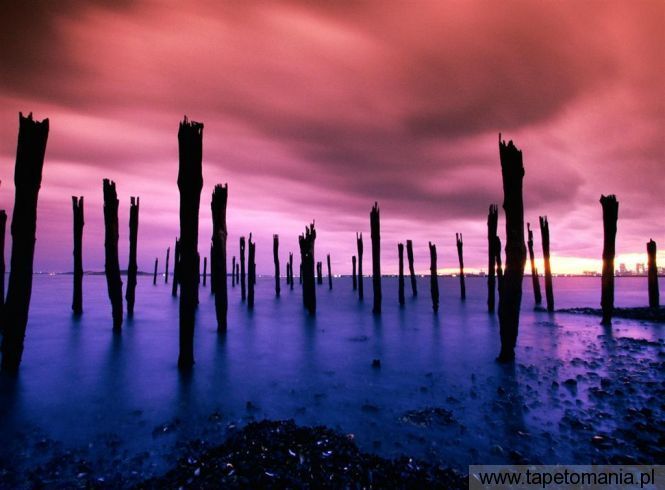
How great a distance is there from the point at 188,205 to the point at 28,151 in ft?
10.3

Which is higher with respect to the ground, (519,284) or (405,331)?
(519,284)

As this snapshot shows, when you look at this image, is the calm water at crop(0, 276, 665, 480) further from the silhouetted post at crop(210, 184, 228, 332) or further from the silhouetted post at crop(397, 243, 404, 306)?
the silhouetted post at crop(397, 243, 404, 306)

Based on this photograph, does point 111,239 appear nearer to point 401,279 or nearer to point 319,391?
point 319,391

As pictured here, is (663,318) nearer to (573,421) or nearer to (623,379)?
(623,379)

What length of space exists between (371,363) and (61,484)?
5990mm

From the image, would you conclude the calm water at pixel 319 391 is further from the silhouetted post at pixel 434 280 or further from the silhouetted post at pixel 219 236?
the silhouetted post at pixel 434 280

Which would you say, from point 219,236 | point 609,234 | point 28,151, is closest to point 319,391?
point 219,236

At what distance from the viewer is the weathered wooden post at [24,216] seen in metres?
6.20

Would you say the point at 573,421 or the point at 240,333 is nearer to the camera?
the point at 573,421

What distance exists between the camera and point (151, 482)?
3010mm

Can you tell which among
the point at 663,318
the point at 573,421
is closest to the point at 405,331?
the point at 573,421

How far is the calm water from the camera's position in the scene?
3883 millimetres

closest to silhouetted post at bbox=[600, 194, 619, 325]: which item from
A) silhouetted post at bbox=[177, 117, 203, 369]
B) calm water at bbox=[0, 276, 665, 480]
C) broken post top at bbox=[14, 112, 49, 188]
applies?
calm water at bbox=[0, 276, 665, 480]

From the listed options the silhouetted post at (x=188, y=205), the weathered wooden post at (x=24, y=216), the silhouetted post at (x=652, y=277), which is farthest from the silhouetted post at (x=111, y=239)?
the silhouetted post at (x=652, y=277)
